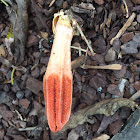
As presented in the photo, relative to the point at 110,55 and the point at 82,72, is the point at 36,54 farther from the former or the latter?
the point at 110,55

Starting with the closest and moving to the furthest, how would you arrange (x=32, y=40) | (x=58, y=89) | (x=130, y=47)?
(x=58, y=89) < (x=130, y=47) < (x=32, y=40)

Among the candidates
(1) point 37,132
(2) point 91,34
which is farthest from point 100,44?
(1) point 37,132

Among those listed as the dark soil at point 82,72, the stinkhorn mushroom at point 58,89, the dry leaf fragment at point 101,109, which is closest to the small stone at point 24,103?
the dark soil at point 82,72

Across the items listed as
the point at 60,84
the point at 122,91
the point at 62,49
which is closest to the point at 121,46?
the point at 122,91

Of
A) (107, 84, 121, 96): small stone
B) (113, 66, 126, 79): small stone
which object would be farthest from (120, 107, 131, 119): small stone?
(113, 66, 126, 79): small stone

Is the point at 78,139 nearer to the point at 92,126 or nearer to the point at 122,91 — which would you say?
the point at 92,126

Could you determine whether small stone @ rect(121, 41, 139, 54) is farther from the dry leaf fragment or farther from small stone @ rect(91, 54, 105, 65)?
the dry leaf fragment

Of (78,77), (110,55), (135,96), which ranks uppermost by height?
(110,55)

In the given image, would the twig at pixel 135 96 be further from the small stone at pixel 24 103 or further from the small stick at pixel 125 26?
the small stone at pixel 24 103
